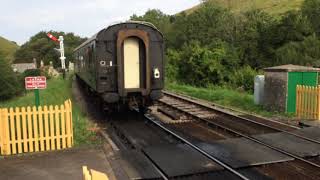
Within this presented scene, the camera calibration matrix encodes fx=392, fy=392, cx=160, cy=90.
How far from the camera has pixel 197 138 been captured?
9914mm

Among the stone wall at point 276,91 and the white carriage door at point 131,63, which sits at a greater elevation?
the white carriage door at point 131,63

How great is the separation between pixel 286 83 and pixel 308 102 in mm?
1049

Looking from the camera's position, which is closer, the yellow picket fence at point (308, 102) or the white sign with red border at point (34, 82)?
the white sign with red border at point (34, 82)

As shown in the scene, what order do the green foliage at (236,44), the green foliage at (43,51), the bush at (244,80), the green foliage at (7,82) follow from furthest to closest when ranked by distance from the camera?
1. the green foliage at (43,51)
2. the green foliage at (7,82)
3. the green foliage at (236,44)
4. the bush at (244,80)

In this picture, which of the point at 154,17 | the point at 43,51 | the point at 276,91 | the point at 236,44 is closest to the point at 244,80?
the point at 276,91

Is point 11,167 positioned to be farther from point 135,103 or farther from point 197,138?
point 135,103

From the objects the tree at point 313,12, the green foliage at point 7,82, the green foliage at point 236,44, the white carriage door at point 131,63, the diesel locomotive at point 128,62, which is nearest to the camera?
the diesel locomotive at point 128,62

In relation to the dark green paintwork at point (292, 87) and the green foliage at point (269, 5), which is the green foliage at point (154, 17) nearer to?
the green foliage at point (269, 5)

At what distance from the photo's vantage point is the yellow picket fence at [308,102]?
475 inches

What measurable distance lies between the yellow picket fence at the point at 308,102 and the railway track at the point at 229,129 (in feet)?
4.89

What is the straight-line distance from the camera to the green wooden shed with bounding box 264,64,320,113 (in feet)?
43.1

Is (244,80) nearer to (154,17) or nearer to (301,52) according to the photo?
(301,52)

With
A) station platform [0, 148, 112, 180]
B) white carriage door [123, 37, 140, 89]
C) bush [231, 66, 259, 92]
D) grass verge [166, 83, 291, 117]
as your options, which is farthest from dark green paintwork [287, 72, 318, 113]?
bush [231, 66, 259, 92]

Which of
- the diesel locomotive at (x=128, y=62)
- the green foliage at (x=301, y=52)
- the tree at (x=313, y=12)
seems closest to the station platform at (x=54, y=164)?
the diesel locomotive at (x=128, y=62)
